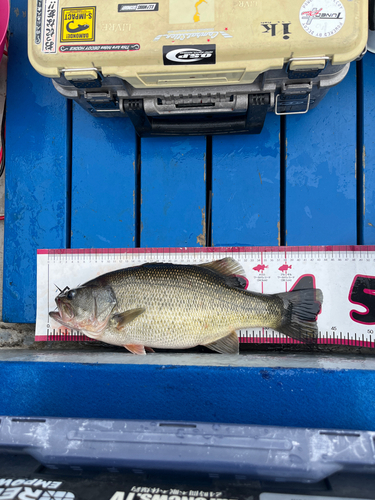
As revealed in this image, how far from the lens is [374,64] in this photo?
1808mm

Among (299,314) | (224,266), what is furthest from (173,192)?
(299,314)

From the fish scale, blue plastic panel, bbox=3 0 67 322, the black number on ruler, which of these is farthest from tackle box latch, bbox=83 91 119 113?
the black number on ruler

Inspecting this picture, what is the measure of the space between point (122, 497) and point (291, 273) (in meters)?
1.33

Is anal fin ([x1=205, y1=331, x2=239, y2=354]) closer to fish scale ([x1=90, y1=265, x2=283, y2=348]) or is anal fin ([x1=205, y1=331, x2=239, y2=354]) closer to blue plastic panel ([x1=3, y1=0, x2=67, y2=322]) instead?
fish scale ([x1=90, y1=265, x2=283, y2=348])

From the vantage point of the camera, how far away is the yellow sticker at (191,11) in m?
1.30

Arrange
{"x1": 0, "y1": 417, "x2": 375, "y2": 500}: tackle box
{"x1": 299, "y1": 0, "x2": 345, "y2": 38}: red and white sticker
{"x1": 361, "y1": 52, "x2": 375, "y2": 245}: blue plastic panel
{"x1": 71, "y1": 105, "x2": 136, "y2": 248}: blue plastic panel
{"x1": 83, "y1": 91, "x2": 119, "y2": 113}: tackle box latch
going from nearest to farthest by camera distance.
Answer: {"x1": 0, "y1": 417, "x2": 375, "y2": 500}: tackle box, {"x1": 299, "y1": 0, "x2": 345, "y2": 38}: red and white sticker, {"x1": 83, "y1": 91, "x2": 119, "y2": 113}: tackle box latch, {"x1": 361, "y1": 52, "x2": 375, "y2": 245}: blue plastic panel, {"x1": 71, "y1": 105, "x2": 136, "y2": 248}: blue plastic panel

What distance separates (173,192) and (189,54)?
75cm

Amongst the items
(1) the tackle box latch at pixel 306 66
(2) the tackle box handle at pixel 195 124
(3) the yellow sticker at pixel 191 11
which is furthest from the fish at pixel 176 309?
(3) the yellow sticker at pixel 191 11

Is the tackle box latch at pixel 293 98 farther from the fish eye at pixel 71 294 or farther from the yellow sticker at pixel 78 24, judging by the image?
the fish eye at pixel 71 294

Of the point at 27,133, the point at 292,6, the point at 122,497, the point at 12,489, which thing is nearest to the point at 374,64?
the point at 292,6

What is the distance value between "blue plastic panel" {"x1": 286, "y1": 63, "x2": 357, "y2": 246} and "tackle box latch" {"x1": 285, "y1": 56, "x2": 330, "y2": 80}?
479 mm

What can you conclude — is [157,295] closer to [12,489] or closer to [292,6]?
[12,489]

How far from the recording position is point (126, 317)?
162cm

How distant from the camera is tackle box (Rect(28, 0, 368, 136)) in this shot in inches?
50.5
